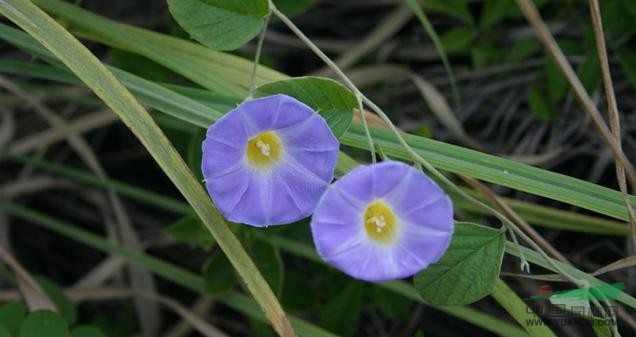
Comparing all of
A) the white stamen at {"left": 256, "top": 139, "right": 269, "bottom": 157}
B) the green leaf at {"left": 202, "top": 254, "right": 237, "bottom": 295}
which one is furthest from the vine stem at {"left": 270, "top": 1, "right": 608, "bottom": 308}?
the green leaf at {"left": 202, "top": 254, "right": 237, "bottom": 295}

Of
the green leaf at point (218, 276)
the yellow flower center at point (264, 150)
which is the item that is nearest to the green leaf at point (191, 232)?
the green leaf at point (218, 276)

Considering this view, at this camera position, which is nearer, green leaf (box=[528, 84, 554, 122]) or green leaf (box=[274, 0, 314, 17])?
green leaf (box=[274, 0, 314, 17])

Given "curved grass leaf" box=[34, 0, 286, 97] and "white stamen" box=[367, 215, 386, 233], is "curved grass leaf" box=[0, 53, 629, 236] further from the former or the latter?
"white stamen" box=[367, 215, 386, 233]

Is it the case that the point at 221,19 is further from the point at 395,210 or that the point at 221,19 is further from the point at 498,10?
the point at 498,10

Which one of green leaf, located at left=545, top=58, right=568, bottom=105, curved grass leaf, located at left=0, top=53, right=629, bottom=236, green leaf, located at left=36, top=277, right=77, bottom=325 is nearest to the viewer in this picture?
curved grass leaf, located at left=0, top=53, right=629, bottom=236

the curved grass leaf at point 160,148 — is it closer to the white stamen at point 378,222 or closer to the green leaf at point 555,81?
the white stamen at point 378,222

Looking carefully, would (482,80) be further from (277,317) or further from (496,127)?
(277,317)
